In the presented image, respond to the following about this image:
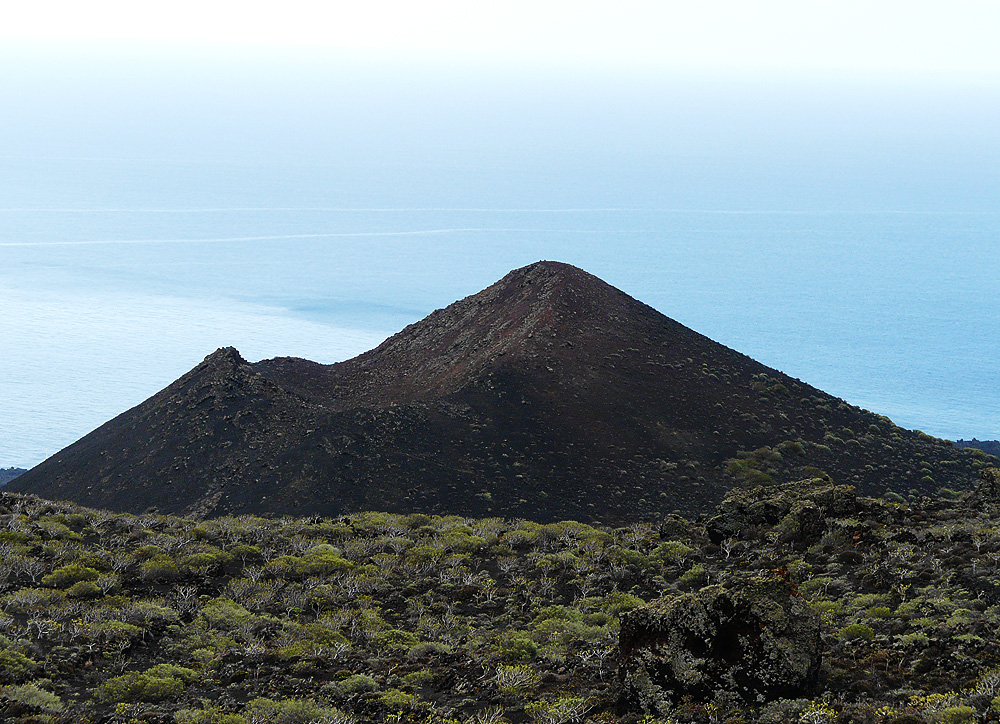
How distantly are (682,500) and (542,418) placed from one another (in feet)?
26.4

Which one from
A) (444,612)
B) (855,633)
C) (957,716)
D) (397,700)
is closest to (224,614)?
(444,612)

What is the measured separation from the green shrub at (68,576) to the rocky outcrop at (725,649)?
1236cm

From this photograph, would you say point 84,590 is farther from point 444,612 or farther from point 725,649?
point 725,649

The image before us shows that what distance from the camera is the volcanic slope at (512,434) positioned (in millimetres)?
37906

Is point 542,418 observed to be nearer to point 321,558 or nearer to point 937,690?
point 321,558

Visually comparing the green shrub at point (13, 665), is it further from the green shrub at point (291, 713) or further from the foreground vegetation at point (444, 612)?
the green shrub at point (291, 713)

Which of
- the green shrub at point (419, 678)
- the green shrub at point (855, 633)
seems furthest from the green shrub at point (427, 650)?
the green shrub at point (855, 633)

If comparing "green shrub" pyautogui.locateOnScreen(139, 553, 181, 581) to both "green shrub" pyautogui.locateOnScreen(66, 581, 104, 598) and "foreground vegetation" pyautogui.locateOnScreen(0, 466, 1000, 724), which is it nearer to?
"foreground vegetation" pyautogui.locateOnScreen(0, 466, 1000, 724)

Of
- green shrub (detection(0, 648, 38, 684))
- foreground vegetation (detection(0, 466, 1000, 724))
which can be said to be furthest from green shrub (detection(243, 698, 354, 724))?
green shrub (detection(0, 648, 38, 684))

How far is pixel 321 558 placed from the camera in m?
22.2

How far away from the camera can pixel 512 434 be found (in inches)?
1640

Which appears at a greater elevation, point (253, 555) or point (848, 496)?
point (848, 496)

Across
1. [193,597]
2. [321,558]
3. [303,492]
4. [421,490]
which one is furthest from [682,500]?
[193,597]

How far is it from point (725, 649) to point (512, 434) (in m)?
29.4
